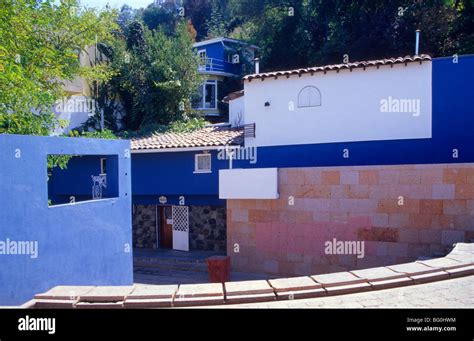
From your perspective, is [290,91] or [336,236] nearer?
[336,236]

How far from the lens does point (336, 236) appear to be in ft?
32.3

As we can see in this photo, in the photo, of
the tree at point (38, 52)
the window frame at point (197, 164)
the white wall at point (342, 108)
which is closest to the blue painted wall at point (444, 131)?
the white wall at point (342, 108)

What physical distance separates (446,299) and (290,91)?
9703 millimetres

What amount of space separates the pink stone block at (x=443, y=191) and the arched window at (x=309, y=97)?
16.5 feet

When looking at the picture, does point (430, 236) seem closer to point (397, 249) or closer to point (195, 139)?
point (397, 249)

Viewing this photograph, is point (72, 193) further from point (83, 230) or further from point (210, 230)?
point (83, 230)

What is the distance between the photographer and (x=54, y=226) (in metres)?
6.63

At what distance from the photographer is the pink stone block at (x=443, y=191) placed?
8469 mm

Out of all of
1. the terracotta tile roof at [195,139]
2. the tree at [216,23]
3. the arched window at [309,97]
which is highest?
the tree at [216,23]

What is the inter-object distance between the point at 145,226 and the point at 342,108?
8929 millimetres

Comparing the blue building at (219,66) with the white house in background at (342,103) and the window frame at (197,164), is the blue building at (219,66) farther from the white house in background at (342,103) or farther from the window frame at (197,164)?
the white house in background at (342,103)

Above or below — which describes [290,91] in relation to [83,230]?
above
